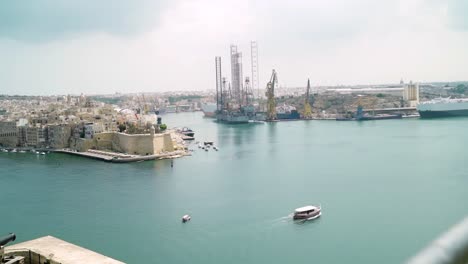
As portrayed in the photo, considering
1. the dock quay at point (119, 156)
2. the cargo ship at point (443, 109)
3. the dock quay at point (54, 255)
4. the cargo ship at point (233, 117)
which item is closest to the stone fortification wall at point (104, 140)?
the dock quay at point (119, 156)

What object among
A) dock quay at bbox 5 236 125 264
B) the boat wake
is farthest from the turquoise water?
dock quay at bbox 5 236 125 264

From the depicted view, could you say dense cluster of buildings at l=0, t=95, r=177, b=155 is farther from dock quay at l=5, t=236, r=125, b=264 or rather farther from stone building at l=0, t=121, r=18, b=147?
dock quay at l=5, t=236, r=125, b=264

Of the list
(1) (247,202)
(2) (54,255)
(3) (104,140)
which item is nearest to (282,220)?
(1) (247,202)

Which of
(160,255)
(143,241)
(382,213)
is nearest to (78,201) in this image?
(143,241)

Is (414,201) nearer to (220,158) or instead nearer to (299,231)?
(299,231)

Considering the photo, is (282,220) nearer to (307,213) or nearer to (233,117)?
(307,213)
